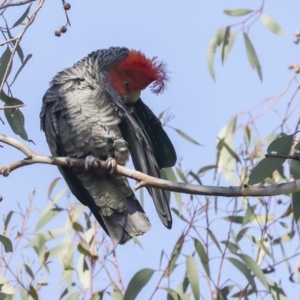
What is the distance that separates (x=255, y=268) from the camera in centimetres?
396

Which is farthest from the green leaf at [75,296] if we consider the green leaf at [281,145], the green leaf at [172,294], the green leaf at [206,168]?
the green leaf at [281,145]

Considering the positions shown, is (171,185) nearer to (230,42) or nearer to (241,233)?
(241,233)

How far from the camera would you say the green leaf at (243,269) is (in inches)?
154

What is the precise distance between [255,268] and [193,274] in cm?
30

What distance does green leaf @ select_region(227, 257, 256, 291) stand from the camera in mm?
3914

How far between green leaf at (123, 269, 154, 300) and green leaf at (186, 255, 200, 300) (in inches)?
7.7

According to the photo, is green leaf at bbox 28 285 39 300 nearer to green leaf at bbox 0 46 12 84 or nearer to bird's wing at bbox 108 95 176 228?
bird's wing at bbox 108 95 176 228

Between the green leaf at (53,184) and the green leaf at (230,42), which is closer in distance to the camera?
the green leaf at (230,42)

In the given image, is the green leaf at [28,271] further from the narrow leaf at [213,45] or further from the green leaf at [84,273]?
the narrow leaf at [213,45]

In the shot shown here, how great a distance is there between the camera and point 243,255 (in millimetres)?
4055

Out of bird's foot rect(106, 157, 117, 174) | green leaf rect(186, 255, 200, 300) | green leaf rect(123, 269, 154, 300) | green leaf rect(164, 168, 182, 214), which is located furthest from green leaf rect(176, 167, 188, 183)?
bird's foot rect(106, 157, 117, 174)

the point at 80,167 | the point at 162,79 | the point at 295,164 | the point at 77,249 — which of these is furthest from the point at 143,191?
the point at 295,164

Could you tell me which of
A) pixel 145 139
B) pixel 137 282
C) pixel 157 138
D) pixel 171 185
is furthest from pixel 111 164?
pixel 137 282

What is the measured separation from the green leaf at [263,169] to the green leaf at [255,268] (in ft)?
4.05
